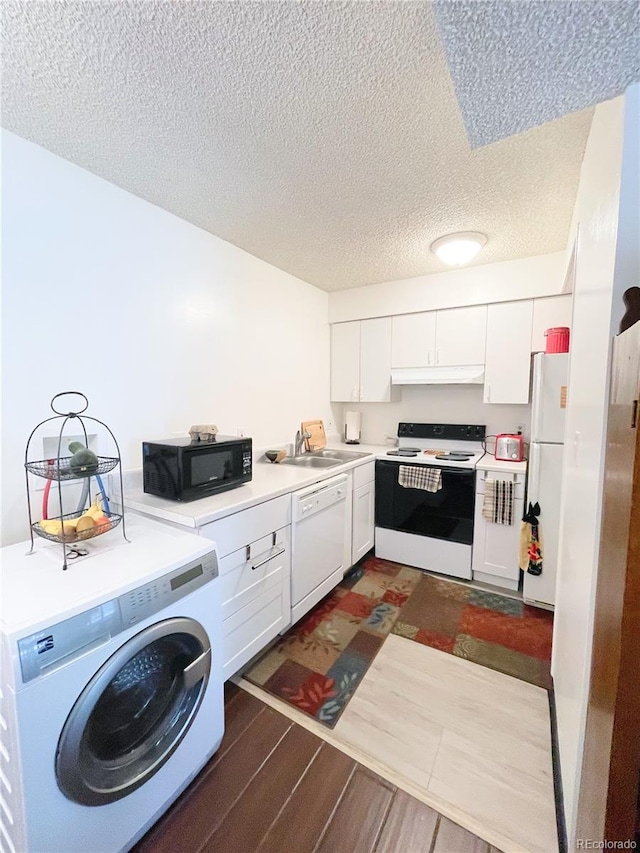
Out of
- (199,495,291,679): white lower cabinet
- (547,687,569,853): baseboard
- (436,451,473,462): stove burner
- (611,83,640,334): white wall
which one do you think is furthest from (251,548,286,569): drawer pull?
(611,83,640,334): white wall

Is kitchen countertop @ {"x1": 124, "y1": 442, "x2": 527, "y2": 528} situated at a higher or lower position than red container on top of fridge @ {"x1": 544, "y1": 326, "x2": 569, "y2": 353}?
lower

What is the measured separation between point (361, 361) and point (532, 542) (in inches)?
80.4

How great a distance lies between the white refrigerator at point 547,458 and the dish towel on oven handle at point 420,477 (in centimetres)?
59

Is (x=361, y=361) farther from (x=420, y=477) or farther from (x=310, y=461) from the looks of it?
(x=420, y=477)

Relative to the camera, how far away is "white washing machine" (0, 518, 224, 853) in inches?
32.7

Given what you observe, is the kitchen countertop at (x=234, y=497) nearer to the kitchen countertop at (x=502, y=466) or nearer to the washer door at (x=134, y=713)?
the washer door at (x=134, y=713)

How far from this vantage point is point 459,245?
7.40ft

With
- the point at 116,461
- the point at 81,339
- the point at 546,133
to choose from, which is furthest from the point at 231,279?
the point at 546,133

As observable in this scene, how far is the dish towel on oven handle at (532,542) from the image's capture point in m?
2.25

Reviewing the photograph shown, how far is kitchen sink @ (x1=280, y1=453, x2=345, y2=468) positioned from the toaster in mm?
1269

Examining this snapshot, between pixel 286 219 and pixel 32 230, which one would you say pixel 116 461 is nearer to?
pixel 32 230

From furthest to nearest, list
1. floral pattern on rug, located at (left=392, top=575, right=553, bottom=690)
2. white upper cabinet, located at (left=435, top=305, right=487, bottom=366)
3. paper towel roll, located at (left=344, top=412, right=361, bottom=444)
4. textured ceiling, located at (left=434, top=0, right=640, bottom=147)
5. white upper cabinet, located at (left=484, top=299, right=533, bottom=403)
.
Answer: paper towel roll, located at (left=344, top=412, right=361, bottom=444) < white upper cabinet, located at (left=435, top=305, right=487, bottom=366) < white upper cabinet, located at (left=484, top=299, right=533, bottom=403) < floral pattern on rug, located at (left=392, top=575, right=553, bottom=690) < textured ceiling, located at (left=434, top=0, right=640, bottom=147)

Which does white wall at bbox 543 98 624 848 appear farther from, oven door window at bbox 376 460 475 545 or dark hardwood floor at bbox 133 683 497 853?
oven door window at bbox 376 460 475 545

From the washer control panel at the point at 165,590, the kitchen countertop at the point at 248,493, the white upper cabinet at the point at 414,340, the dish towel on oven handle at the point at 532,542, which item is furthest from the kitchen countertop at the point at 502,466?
the washer control panel at the point at 165,590
